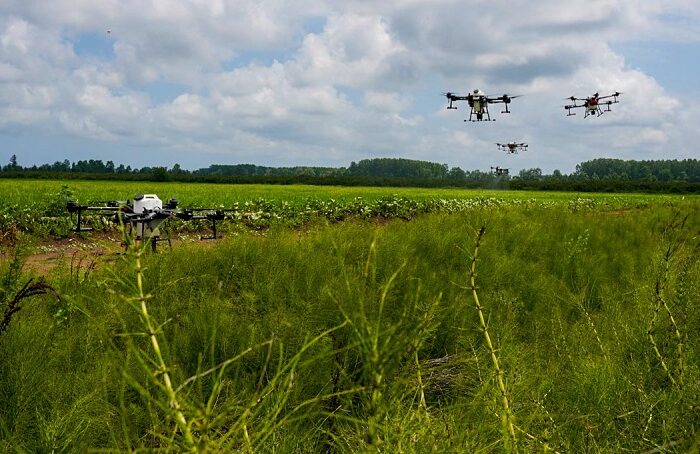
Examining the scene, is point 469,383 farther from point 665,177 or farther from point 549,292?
point 665,177

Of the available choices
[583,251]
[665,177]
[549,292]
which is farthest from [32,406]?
[665,177]

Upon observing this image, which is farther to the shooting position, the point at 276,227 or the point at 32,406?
the point at 276,227

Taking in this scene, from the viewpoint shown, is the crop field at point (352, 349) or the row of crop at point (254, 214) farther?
the row of crop at point (254, 214)

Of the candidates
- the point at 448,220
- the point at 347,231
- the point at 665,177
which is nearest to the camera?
the point at 347,231

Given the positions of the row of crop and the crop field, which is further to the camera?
the row of crop

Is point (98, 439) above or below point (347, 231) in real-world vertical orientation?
below

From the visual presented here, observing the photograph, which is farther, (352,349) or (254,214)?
(254,214)

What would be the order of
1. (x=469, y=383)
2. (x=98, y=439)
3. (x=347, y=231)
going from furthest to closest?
(x=347, y=231)
(x=469, y=383)
(x=98, y=439)
